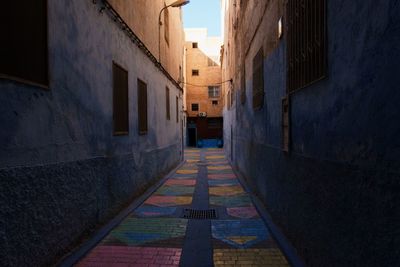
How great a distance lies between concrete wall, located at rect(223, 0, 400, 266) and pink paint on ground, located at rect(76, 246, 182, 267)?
1.93m

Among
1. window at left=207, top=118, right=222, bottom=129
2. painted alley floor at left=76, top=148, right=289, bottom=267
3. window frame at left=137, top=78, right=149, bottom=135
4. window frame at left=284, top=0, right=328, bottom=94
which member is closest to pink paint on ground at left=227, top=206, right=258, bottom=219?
painted alley floor at left=76, top=148, right=289, bottom=267

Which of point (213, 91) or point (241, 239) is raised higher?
point (213, 91)

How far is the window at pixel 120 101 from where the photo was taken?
7199mm

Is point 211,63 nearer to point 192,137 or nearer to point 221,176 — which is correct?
point 192,137

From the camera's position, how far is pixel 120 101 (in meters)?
7.59

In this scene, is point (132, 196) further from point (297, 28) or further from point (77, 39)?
point (297, 28)

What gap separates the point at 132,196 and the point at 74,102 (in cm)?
399

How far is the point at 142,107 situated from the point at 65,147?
5113 millimetres

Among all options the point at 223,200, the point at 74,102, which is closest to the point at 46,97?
the point at 74,102

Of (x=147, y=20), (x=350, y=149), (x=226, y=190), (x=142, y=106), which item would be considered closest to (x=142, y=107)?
(x=142, y=106)

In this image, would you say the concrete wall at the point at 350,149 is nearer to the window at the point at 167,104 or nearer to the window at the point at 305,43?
the window at the point at 305,43

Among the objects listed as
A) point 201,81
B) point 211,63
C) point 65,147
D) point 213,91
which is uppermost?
point 211,63

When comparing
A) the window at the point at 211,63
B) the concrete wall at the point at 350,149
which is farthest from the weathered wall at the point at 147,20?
the window at the point at 211,63

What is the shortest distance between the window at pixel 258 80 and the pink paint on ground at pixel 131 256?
4466mm
